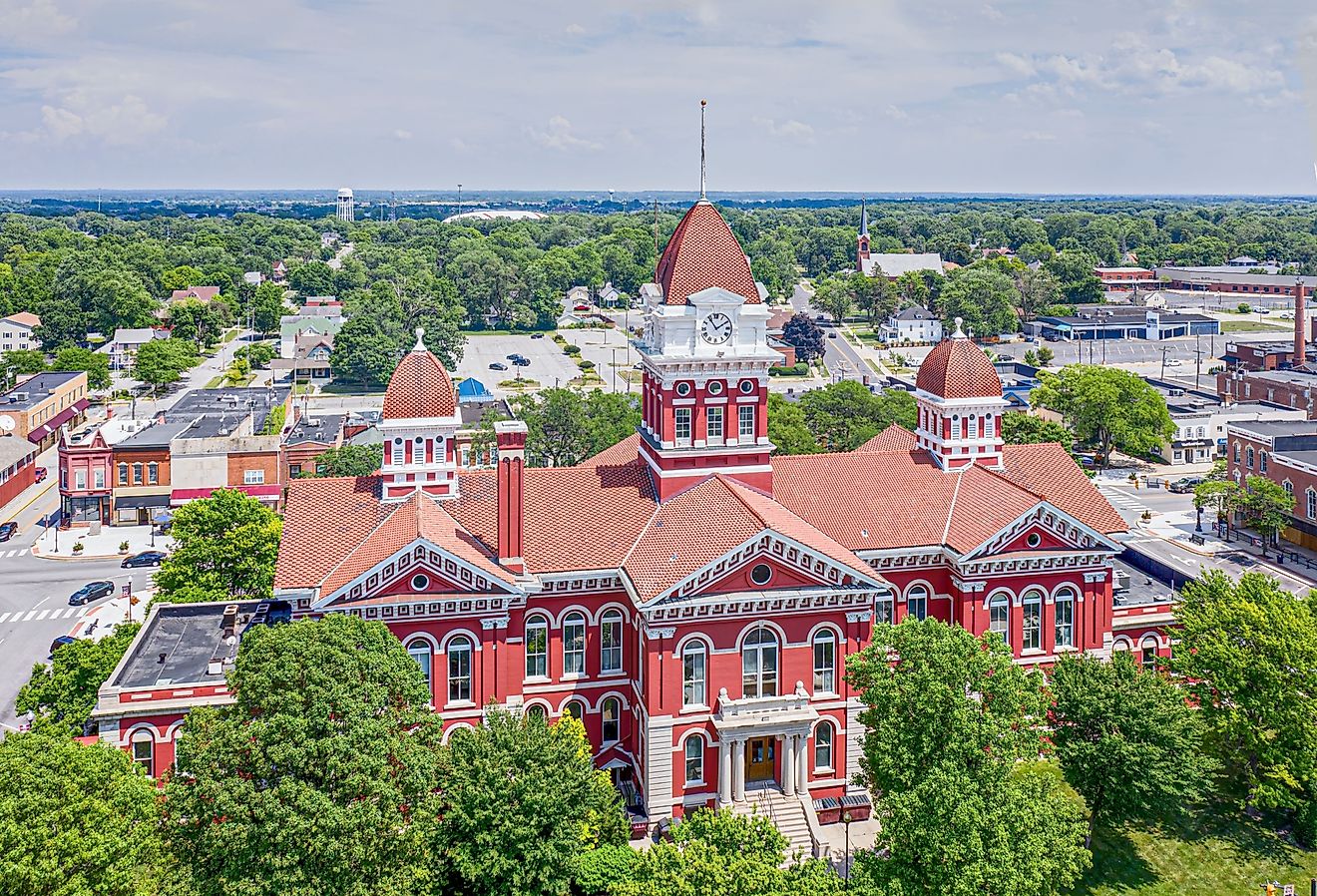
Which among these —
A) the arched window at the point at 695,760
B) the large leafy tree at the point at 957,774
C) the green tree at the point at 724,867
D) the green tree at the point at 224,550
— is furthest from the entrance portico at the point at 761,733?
the green tree at the point at 224,550

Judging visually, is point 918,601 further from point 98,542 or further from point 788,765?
point 98,542

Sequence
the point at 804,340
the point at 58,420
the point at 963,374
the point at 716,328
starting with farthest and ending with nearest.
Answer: the point at 804,340 < the point at 58,420 < the point at 963,374 < the point at 716,328

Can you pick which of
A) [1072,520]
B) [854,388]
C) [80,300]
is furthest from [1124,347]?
[80,300]

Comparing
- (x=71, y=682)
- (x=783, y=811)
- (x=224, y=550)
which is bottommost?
(x=783, y=811)

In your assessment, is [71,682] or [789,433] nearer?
[71,682]

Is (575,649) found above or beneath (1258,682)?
beneath

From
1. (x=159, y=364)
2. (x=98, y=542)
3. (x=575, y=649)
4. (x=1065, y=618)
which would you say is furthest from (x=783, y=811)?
(x=159, y=364)

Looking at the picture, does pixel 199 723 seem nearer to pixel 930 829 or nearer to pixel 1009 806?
pixel 930 829

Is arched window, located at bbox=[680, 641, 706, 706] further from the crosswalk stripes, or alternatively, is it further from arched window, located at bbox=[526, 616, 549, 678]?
the crosswalk stripes

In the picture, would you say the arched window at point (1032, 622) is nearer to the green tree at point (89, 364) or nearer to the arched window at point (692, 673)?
the arched window at point (692, 673)
